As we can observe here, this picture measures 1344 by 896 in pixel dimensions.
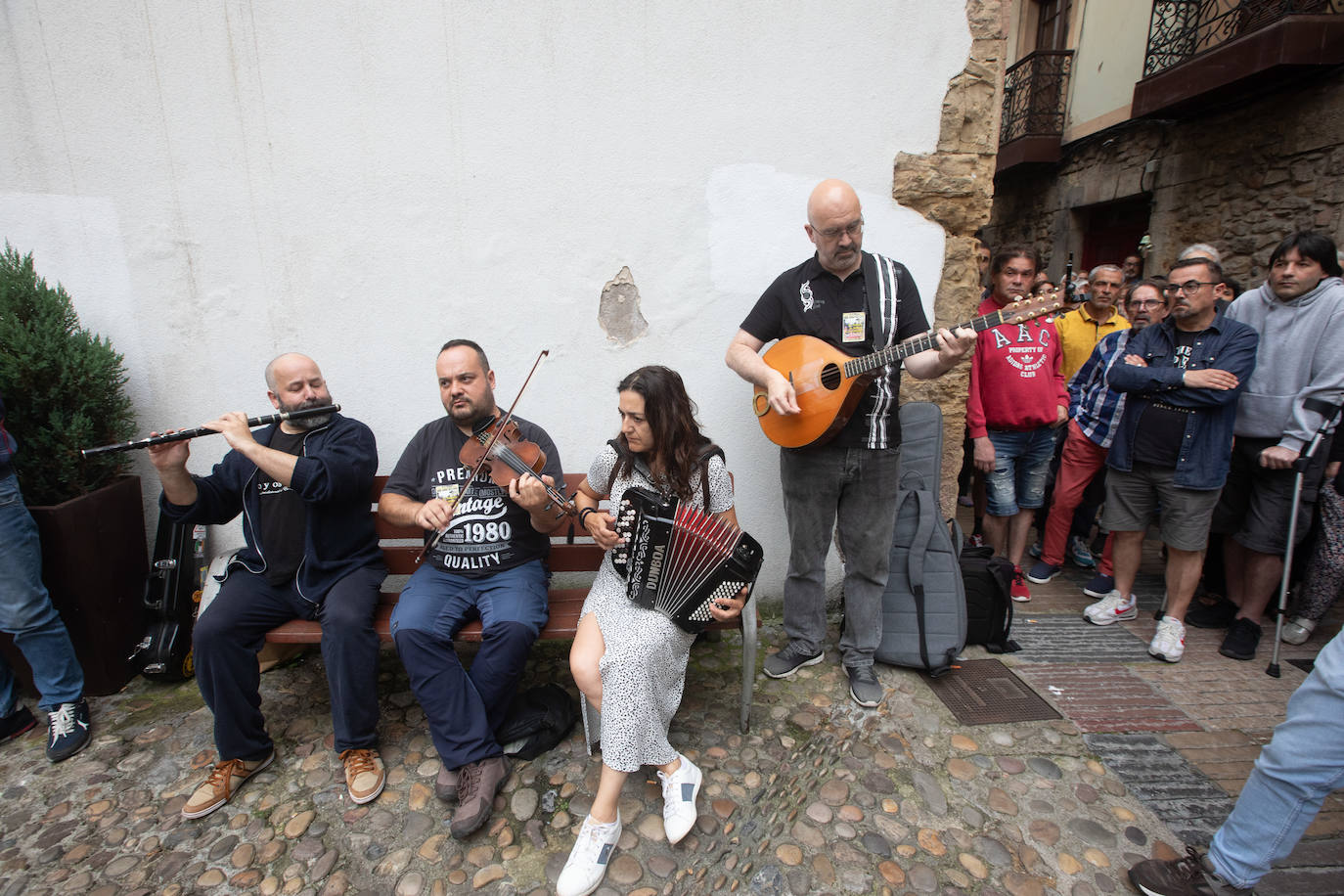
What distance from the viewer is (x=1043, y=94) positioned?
940cm

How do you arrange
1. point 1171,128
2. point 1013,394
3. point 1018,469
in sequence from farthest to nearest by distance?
point 1171,128
point 1018,469
point 1013,394

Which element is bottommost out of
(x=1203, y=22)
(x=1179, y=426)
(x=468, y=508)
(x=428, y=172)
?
(x=468, y=508)

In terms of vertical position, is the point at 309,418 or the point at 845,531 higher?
the point at 309,418

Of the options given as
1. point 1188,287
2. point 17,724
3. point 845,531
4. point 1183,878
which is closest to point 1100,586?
point 1188,287

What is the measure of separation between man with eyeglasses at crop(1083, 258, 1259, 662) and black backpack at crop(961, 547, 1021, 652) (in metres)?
0.76

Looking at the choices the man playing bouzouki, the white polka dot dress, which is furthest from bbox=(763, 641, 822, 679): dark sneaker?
the white polka dot dress

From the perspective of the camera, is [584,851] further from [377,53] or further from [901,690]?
[377,53]

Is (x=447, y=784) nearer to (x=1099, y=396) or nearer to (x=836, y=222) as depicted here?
(x=836, y=222)

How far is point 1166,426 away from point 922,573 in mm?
1400

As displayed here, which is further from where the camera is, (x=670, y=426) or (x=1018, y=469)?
(x=1018, y=469)

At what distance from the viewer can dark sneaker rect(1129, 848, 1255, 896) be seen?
→ 68.6 inches

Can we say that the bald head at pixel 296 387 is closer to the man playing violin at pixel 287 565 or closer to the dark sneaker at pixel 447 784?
the man playing violin at pixel 287 565

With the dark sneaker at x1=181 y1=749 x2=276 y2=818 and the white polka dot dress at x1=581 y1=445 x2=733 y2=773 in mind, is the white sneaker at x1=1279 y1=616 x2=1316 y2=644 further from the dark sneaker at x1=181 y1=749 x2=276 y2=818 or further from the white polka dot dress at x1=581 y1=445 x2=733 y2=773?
the dark sneaker at x1=181 y1=749 x2=276 y2=818

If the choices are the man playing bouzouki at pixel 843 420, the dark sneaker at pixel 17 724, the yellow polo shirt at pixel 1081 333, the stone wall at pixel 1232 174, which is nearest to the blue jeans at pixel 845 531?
the man playing bouzouki at pixel 843 420
